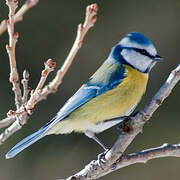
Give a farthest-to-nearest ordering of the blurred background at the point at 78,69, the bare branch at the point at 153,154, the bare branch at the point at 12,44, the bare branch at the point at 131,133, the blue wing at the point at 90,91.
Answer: the blurred background at the point at 78,69 < the blue wing at the point at 90,91 < the bare branch at the point at 153,154 < the bare branch at the point at 131,133 < the bare branch at the point at 12,44

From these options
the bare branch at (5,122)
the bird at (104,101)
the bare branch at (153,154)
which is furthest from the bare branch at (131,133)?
the bare branch at (5,122)

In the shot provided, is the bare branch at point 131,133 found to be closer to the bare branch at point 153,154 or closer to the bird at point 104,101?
the bare branch at point 153,154

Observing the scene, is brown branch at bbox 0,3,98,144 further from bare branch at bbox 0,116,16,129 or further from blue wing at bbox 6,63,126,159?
blue wing at bbox 6,63,126,159

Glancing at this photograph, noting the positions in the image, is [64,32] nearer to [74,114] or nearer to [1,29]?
[74,114]

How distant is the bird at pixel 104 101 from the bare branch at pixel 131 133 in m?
0.34

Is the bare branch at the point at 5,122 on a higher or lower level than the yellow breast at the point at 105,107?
higher

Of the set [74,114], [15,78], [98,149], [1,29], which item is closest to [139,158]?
[74,114]

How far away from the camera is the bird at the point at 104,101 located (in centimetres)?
203

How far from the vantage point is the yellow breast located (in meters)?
2.03

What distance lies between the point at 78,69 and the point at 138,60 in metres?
1.79

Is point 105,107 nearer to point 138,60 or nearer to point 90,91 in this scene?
point 90,91

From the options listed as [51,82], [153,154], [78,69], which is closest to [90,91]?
[153,154]

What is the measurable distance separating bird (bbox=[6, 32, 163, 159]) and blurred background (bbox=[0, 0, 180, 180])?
1.45 metres

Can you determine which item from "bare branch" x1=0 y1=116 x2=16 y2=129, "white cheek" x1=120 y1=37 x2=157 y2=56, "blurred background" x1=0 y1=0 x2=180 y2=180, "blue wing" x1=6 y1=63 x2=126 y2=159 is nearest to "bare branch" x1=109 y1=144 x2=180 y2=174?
"blue wing" x1=6 y1=63 x2=126 y2=159
